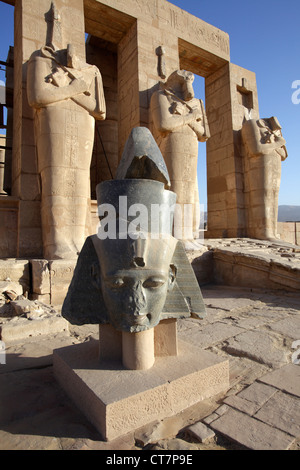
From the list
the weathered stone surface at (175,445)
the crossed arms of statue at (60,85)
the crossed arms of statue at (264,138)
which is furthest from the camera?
the crossed arms of statue at (264,138)

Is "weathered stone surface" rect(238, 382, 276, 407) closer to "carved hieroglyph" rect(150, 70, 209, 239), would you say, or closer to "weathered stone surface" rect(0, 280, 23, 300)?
"weathered stone surface" rect(0, 280, 23, 300)

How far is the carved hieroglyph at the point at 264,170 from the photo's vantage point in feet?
25.4

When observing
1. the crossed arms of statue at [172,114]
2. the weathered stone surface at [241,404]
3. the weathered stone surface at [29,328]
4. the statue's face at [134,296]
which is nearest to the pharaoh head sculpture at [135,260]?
the statue's face at [134,296]

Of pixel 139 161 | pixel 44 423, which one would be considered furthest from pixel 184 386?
pixel 139 161

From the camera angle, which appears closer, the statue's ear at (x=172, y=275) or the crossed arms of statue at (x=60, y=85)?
the statue's ear at (x=172, y=275)

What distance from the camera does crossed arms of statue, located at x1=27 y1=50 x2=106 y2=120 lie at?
179 inches

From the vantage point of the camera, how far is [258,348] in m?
2.55

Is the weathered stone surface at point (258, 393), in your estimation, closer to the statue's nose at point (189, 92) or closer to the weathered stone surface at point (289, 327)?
the weathered stone surface at point (289, 327)

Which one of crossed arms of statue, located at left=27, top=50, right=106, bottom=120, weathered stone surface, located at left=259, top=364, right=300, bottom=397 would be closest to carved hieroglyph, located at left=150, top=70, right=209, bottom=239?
crossed arms of statue, located at left=27, top=50, right=106, bottom=120

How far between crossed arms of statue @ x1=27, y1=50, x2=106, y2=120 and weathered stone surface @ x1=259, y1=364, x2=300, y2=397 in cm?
459

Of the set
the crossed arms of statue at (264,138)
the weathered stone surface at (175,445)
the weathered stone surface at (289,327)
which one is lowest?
the weathered stone surface at (175,445)

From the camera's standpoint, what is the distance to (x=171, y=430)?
1.50 meters

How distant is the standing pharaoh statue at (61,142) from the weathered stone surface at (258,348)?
8.89ft

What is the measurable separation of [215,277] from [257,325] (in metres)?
2.73
